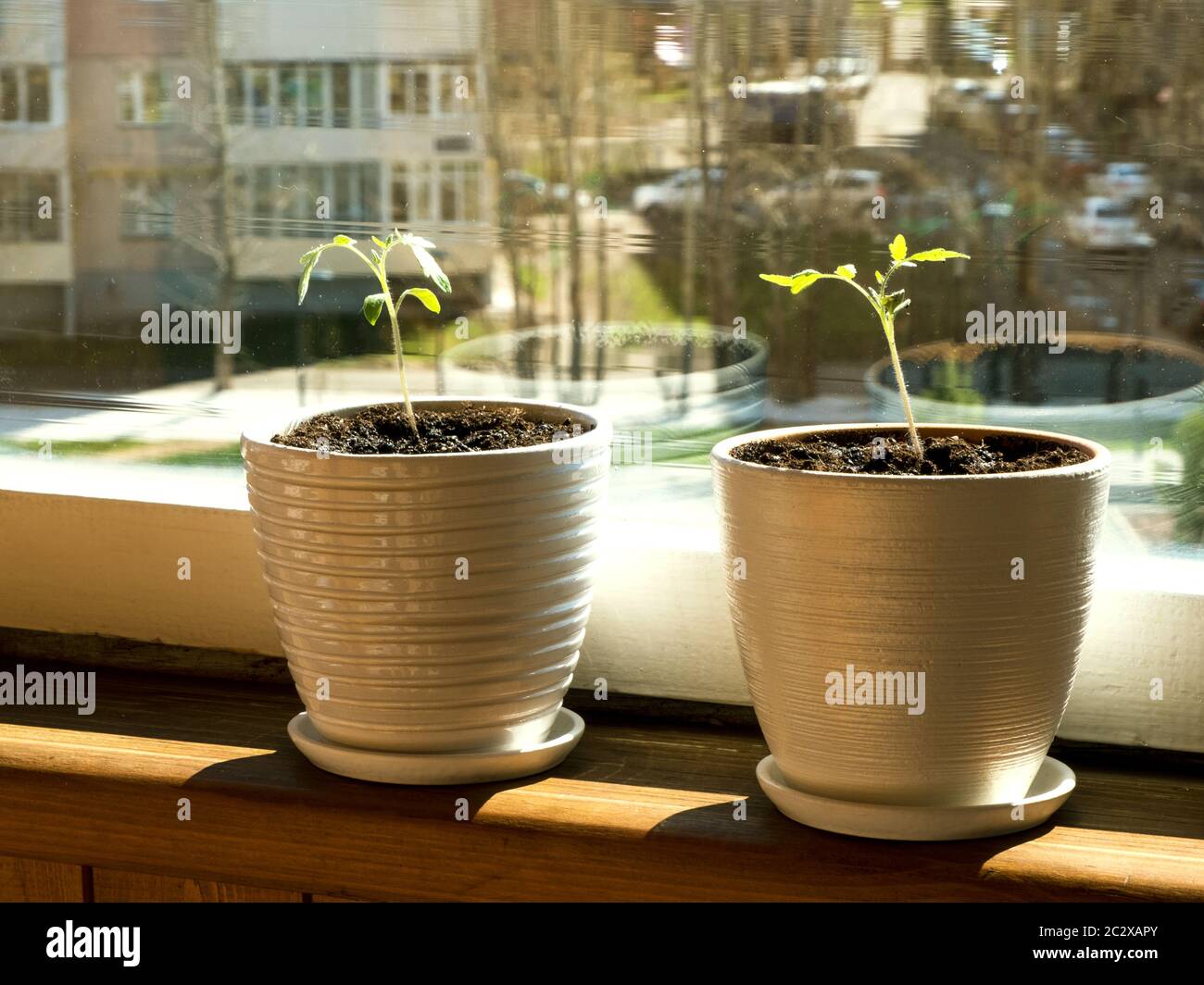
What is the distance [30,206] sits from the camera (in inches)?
51.1

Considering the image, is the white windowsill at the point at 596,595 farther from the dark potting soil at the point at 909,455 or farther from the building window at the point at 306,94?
the building window at the point at 306,94

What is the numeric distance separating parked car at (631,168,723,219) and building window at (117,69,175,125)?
465mm

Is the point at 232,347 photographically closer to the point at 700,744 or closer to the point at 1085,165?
the point at 700,744

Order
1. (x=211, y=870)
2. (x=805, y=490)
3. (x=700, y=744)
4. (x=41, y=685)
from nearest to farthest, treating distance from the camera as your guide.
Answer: (x=805, y=490) → (x=211, y=870) → (x=700, y=744) → (x=41, y=685)

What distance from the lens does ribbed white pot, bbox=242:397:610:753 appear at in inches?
35.0

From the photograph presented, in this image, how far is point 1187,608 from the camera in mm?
981

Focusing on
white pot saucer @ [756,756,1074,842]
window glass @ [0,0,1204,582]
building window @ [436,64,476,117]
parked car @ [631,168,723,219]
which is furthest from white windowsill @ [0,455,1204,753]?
building window @ [436,64,476,117]

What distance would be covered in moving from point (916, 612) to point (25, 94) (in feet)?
3.29

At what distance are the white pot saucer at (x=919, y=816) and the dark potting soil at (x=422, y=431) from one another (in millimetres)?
309

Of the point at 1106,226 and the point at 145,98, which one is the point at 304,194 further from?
the point at 1106,226

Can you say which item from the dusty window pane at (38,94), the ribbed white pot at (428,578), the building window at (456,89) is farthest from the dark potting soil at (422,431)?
the dusty window pane at (38,94)

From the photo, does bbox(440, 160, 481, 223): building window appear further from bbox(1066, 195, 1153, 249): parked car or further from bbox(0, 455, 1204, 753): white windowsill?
bbox(1066, 195, 1153, 249): parked car

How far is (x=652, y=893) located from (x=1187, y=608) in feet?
1.47

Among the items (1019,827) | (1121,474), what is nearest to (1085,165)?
(1121,474)
